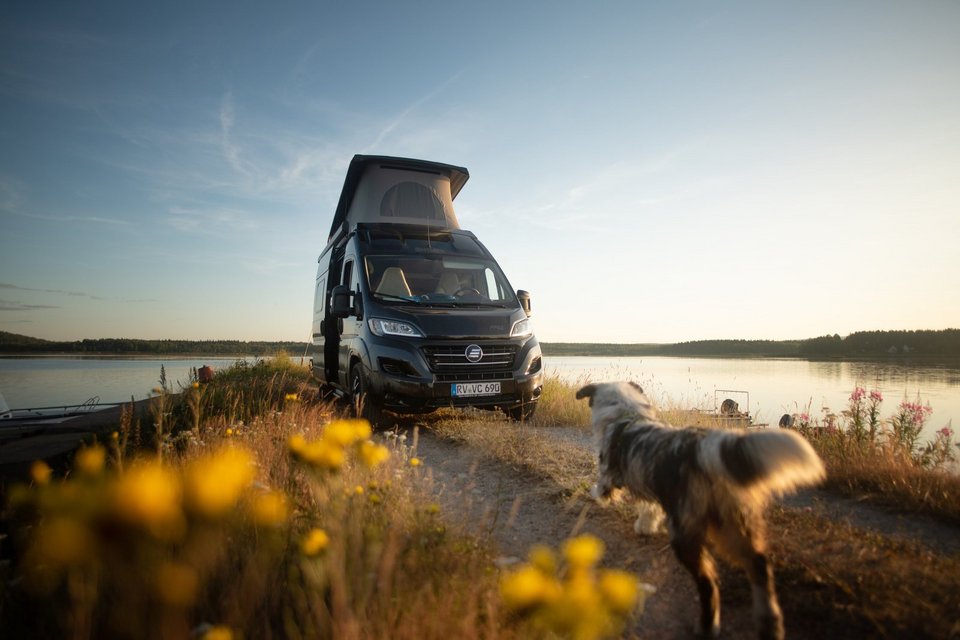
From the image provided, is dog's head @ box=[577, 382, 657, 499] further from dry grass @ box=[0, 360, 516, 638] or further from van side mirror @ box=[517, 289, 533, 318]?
van side mirror @ box=[517, 289, 533, 318]

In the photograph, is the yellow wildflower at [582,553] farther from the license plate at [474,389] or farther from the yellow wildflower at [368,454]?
the license plate at [474,389]

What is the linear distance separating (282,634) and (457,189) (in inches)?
353

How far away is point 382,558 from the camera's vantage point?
5.94ft

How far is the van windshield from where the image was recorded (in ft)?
21.0

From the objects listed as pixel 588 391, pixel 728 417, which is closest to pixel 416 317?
pixel 588 391

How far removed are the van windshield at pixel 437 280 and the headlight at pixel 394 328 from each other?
1.38ft

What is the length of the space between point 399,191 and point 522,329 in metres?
4.12

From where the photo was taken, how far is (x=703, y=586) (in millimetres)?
2094

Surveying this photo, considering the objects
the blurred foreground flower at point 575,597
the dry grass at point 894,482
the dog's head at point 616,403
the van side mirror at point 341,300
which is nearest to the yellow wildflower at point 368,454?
the blurred foreground flower at point 575,597

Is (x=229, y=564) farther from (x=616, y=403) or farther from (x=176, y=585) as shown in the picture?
(x=616, y=403)

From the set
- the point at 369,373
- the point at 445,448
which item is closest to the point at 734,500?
the point at 445,448

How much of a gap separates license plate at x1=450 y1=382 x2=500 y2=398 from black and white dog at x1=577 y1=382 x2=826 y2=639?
10.9 ft

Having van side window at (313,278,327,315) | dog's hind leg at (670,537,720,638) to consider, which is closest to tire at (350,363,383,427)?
Answer: van side window at (313,278,327,315)

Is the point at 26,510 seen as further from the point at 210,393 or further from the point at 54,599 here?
the point at 210,393
